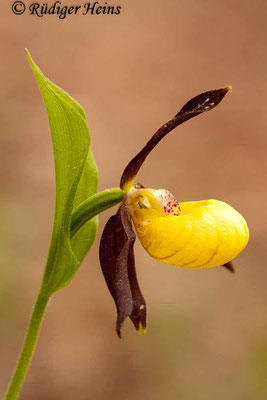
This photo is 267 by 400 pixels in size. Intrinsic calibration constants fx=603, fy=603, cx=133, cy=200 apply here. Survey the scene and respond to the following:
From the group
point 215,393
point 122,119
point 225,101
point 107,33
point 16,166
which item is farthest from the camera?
point 107,33

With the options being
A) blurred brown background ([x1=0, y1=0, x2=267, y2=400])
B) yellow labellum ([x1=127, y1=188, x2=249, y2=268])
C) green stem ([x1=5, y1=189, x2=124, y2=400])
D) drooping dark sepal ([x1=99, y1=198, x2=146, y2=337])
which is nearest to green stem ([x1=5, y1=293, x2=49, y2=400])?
green stem ([x1=5, y1=189, x2=124, y2=400])

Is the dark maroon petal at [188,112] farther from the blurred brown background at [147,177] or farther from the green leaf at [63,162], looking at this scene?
the blurred brown background at [147,177]

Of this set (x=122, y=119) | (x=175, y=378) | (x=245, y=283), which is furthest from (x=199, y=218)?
(x=122, y=119)

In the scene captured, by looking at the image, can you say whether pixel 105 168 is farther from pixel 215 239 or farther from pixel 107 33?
pixel 215 239

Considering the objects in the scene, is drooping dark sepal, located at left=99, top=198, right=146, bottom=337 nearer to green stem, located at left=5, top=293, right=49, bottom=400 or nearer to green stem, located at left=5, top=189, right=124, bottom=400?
green stem, located at left=5, top=189, right=124, bottom=400

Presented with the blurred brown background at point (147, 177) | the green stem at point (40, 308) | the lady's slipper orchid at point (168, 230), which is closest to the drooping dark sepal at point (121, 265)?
the lady's slipper orchid at point (168, 230)

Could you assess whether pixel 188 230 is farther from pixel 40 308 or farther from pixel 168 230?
pixel 40 308

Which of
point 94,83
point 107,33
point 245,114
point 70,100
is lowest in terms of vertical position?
point 70,100
